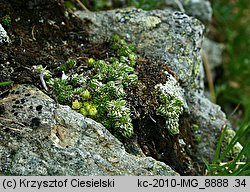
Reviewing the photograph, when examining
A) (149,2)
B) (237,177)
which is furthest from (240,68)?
(237,177)

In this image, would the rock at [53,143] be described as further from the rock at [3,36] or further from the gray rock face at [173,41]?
the gray rock face at [173,41]

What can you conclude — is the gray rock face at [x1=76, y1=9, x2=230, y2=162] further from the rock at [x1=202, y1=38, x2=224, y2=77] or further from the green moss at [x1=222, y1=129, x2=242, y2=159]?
the rock at [x1=202, y1=38, x2=224, y2=77]

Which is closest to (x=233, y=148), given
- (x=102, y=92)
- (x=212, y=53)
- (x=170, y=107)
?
(x=170, y=107)

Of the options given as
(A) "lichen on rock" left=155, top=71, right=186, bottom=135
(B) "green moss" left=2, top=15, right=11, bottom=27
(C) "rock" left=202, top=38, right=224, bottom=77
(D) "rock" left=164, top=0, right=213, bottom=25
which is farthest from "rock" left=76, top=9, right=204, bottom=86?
(C) "rock" left=202, top=38, right=224, bottom=77

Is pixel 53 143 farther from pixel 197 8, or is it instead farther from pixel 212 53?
pixel 212 53

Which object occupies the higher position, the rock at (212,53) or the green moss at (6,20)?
the green moss at (6,20)

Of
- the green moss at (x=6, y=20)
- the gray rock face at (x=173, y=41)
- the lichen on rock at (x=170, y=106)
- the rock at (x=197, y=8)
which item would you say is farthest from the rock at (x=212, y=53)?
the green moss at (x=6, y=20)
